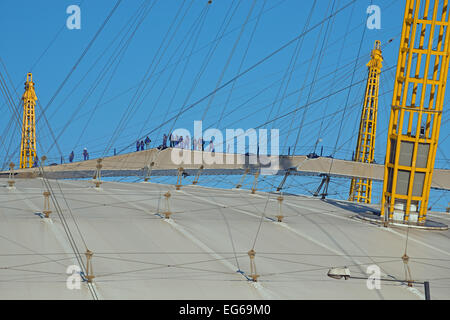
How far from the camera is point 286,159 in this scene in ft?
156

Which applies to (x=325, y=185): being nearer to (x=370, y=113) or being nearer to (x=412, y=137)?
(x=412, y=137)

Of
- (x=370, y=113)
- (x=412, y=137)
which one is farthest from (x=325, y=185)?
(x=370, y=113)

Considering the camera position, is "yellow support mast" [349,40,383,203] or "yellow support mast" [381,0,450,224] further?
"yellow support mast" [349,40,383,203]

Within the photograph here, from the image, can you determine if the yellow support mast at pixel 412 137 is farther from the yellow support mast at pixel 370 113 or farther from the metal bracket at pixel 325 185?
the yellow support mast at pixel 370 113

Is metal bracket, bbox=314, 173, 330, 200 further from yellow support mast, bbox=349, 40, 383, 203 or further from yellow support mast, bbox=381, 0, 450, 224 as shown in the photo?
yellow support mast, bbox=349, 40, 383, 203

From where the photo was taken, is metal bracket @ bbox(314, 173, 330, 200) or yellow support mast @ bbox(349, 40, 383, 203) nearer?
metal bracket @ bbox(314, 173, 330, 200)

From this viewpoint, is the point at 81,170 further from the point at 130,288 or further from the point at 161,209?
the point at 130,288

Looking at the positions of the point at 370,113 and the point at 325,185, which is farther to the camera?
the point at 370,113

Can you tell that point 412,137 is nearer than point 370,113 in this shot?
Yes

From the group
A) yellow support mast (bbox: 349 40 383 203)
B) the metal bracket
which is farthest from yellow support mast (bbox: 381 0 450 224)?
yellow support mast (bbox: 349 40 383 203)

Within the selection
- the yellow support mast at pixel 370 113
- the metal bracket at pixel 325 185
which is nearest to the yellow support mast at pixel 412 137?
the metal bracket at pixel 325 185

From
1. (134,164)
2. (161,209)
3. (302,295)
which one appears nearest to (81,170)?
(134,164)
